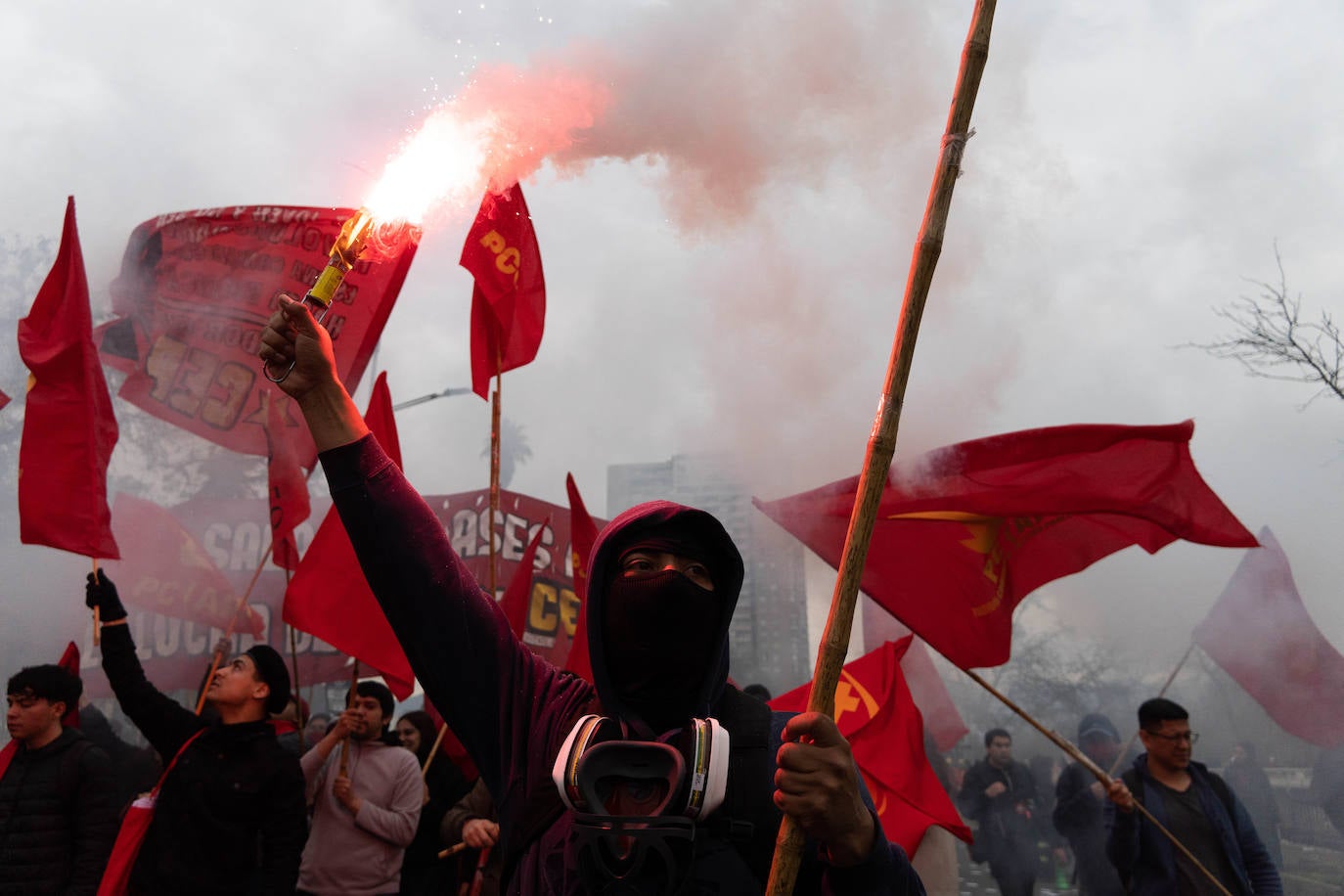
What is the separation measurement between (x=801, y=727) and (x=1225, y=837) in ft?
13.6

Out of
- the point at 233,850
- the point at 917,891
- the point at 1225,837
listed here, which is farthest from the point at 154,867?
the point at 1225,837

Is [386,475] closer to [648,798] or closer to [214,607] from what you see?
[648,798]

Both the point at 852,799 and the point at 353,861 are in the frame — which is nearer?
the point at 852,799

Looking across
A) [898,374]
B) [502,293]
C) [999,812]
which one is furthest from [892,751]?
[898,374]

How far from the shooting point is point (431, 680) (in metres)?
1.77

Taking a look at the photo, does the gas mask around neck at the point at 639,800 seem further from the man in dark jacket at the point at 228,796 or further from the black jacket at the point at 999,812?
the black jacket at the point at 999,812

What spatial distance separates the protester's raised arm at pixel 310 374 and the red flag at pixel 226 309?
4.60 metres

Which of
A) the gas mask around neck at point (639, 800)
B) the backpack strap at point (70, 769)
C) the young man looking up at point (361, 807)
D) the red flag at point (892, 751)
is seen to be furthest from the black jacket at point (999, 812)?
the gas mask around neck at point (639, 800)

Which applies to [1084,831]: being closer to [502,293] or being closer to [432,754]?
[432,754]

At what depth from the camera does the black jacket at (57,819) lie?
13.1 ft

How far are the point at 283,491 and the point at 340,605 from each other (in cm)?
122

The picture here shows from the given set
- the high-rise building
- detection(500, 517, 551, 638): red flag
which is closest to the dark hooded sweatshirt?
detection(500, 517, 551, 638): red flag

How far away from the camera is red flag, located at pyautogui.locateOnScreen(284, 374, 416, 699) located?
486 centimetres

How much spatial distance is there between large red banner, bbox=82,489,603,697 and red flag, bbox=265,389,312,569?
7.42ft
